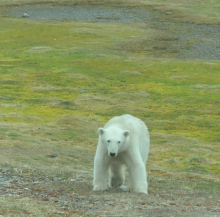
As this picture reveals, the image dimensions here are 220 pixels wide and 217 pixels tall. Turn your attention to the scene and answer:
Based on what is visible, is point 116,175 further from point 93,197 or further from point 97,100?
point 97,100

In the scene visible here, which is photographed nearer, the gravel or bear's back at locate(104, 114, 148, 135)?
bear's back at locate(104, 114, 148, 135)

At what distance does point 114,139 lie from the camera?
12586 mm

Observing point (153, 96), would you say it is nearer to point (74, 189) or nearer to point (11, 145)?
point (11, 145)

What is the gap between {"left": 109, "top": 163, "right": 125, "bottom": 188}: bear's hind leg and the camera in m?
Result: 14.2

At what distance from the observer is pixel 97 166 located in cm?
1334

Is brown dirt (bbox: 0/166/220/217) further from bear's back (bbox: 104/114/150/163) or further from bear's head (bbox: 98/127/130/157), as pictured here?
bear's back (bbox: 104/114/150/163)

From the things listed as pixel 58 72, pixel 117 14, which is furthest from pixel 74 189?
pixel 117 14

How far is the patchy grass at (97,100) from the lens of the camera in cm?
1891

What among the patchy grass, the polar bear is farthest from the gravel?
the polar bear

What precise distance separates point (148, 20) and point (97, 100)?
A: 52613 mm

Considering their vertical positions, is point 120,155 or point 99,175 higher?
point 120,155

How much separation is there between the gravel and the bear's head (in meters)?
46.9

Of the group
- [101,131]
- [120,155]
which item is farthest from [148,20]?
[101,131]

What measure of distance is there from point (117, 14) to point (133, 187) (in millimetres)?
81928
